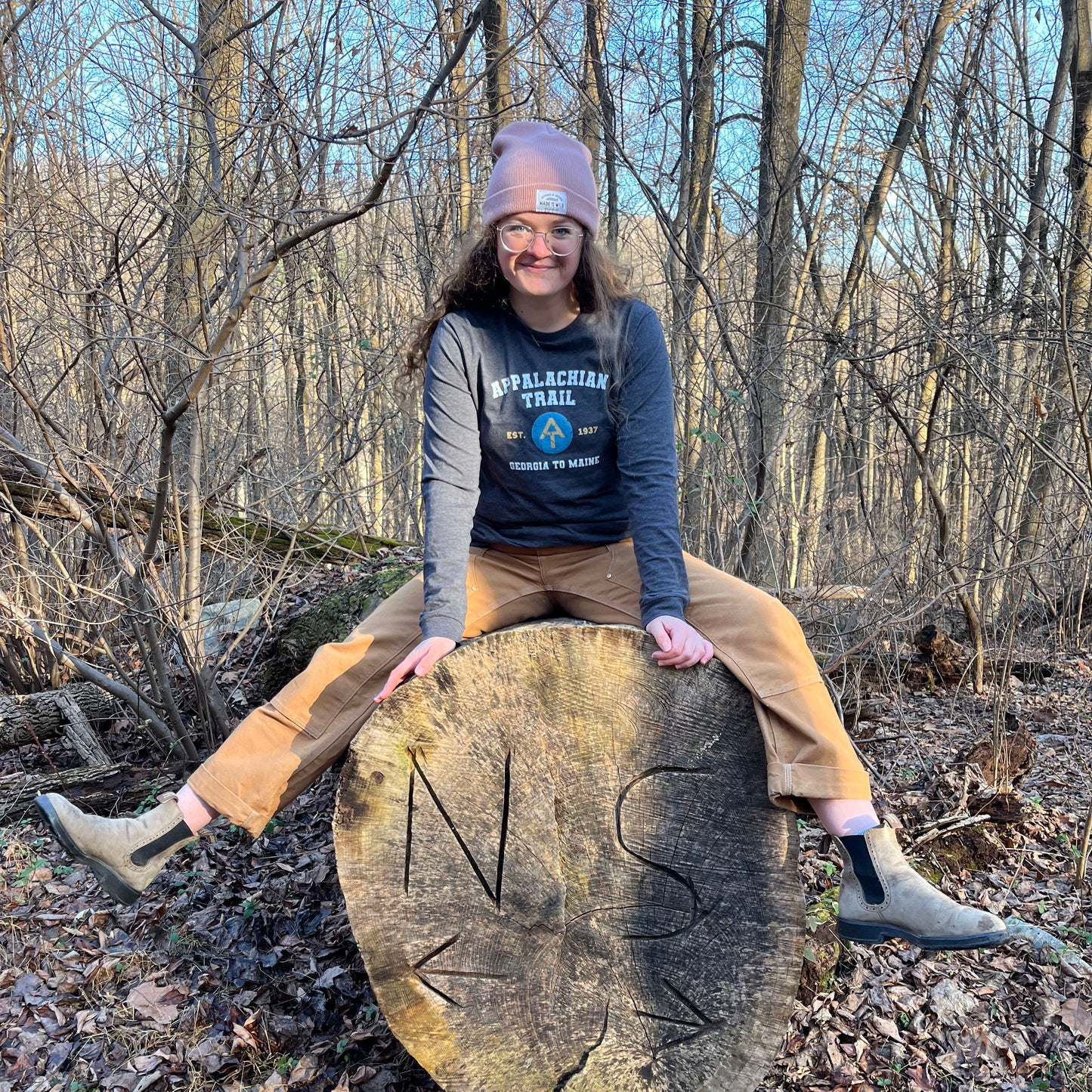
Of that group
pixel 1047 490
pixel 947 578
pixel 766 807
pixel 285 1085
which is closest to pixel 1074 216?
pixel 947 578

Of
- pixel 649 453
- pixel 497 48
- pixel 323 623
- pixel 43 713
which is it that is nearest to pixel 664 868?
pixel 649 453

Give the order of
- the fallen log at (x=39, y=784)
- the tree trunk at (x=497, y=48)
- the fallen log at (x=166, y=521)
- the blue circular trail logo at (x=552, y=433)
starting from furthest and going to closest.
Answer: the tree trunk at (x=497, y=48) → the fallen log at (x=166, y=521) → the fallen log at (x=39, y=784) → the blue circular trail logo at (x=552, y=433)

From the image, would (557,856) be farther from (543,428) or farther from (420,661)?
(543,428)

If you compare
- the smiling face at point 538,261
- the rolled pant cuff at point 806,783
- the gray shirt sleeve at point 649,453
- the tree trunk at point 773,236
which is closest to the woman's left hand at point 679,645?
the gray shirt sleeve at point 649,453

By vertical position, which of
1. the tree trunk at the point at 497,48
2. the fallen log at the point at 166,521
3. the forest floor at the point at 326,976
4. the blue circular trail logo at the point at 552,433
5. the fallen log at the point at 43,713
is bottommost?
the forest floor at the point at 326,976

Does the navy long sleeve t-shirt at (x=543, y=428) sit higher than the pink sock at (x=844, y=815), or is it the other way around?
the navy long sleeve t-shirt at (x=543, y=428)

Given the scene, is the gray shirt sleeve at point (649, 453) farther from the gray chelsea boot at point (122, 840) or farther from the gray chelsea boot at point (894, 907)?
the gray chelsea boot at point (122, 840)

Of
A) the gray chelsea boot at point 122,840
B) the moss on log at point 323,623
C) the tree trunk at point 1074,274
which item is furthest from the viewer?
the moss on log at point 323,623

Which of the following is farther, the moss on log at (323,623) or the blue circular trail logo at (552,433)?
the moss on log at (323,623)

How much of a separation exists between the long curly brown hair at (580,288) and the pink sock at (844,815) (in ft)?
4.31

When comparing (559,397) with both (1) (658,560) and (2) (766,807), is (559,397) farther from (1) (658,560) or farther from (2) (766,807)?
(2) (766,807)

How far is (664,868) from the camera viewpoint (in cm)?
206

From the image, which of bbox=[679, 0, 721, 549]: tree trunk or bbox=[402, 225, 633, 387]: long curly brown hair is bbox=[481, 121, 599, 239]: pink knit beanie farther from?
bbox=[679, 0, 721, 549]: tree trunk

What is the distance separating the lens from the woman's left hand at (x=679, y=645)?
2.04m
